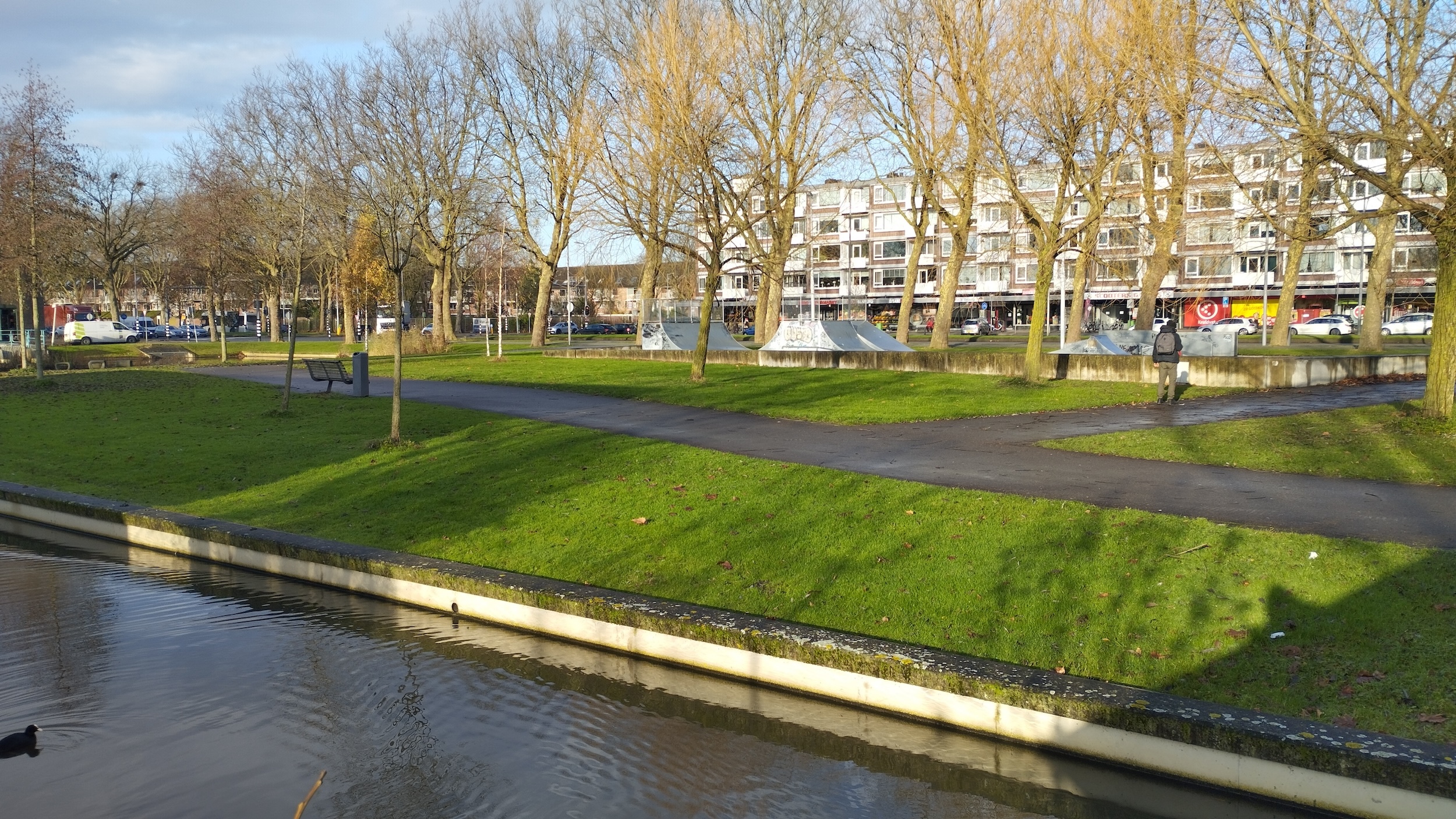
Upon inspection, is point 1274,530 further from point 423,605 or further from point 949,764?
point 423,605

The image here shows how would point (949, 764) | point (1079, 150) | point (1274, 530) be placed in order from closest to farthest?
point (949, 764) < point (1274, 530) < point (1079, 150)

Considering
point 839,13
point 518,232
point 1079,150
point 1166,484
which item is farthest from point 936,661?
point 518,232

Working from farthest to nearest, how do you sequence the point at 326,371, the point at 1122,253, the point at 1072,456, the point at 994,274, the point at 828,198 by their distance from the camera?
the point at 828,198 → the point at 994,274 → the point at 1122,253 → the point at 326,371 → the point at 1072,456

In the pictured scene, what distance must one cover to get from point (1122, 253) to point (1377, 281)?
A: 98.3 ft

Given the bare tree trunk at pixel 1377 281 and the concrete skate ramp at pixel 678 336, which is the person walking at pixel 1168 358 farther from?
the concrete skate ramp at pixel 678 336

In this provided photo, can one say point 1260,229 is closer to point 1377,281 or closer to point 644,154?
point 1377,281

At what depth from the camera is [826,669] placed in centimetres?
779

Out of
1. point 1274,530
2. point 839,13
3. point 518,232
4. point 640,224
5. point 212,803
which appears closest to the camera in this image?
point 212,803

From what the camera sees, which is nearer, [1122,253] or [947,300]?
[947,300]

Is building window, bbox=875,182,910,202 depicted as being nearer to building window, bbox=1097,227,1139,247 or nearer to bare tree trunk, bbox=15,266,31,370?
building window, bbox=1097,227,1139,247

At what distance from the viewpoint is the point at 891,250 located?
98.2 metres

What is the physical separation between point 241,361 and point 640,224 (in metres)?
20.1

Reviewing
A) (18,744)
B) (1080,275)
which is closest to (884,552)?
(18,744)

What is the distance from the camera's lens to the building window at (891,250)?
97750 mm
